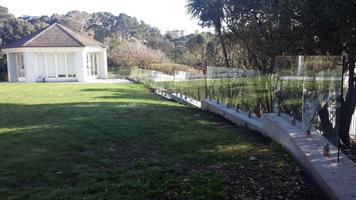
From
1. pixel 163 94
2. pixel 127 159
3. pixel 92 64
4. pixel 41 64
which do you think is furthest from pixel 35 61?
pixel 127 159

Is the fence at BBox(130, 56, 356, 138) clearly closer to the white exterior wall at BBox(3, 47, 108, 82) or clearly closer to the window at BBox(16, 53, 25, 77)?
the white exterior wall at BBox(3, 47, 108, 82)

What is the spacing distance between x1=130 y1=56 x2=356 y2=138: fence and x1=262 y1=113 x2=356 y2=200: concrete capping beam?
22 cm

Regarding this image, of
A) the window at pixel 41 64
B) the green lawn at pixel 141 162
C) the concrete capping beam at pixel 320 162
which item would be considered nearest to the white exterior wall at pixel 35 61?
the window at pixel 41 64

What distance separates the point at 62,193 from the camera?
488cm

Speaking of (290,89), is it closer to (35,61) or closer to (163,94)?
(163,94)

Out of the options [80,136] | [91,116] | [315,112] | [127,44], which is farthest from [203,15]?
[127,44]

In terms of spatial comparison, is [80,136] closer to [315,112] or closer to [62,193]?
[62,193]

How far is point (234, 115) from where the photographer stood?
34.9ft

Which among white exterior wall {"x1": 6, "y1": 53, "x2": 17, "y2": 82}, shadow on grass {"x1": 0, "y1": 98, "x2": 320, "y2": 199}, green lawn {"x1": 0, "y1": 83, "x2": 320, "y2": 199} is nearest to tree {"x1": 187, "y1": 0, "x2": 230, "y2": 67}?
shadow on grass {"x1": 0, "y1": 98, "x2": 320, "y2": 199}

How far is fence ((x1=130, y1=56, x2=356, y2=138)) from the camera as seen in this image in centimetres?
569

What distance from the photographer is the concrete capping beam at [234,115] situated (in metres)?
9.27

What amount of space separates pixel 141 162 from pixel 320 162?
2.65 m

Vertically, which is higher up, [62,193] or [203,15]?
[203,15]

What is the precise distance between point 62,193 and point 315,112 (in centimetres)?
381
